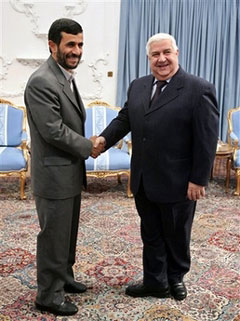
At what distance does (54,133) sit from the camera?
5.82 feet

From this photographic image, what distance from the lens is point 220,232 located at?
3.24m

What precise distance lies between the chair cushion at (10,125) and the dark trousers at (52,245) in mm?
2464

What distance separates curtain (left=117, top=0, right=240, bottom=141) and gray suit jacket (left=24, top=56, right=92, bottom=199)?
11.8ft

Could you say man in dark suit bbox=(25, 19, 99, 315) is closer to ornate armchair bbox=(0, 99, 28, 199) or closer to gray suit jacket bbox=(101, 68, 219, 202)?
gray suit jacket bbox=(101, 68, 219, 202)

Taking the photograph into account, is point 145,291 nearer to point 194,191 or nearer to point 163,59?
point 194,191

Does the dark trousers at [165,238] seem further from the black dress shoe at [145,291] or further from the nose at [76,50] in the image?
the nose at [76,50]

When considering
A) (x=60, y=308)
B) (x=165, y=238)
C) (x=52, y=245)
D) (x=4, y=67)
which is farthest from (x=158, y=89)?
(x=4, y=67)

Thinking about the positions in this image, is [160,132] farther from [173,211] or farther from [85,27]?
[85,27]

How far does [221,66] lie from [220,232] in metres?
3.07

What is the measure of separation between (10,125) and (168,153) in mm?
2818

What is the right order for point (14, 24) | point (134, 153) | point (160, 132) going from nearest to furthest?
point (160, 132) < point (134, 153) < point (14, 24)

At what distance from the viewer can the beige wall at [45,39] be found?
198 inches

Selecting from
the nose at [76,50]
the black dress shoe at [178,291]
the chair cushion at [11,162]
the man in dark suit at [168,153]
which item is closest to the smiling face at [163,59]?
the man in dark suit at [168,153]

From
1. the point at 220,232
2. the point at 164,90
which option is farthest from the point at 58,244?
the point at 220,232
